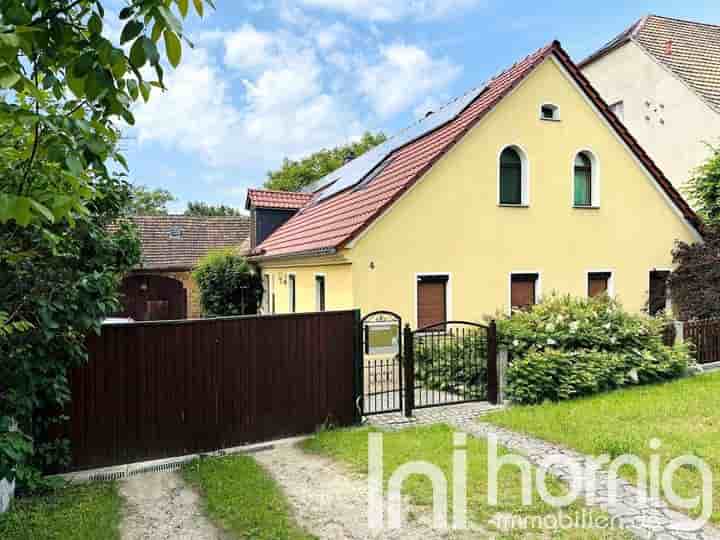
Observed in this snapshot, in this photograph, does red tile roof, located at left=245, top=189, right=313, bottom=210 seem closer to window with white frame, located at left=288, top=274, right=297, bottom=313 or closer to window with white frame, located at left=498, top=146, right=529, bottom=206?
window with white frame, located at left=288, top=274, right=297, bottom=313

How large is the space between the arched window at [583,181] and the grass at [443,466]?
8.57m

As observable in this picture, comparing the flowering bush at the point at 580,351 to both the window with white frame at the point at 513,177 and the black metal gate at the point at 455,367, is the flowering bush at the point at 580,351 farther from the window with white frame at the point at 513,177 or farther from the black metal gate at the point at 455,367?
the window with white frame at the point at 513,177

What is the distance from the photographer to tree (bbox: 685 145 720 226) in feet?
47.5

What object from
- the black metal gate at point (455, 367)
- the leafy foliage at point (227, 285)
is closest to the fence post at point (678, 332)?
the black metal gate at point (455, 367)

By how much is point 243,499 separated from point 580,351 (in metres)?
6.83

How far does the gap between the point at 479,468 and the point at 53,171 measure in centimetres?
494

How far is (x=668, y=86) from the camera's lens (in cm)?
1684

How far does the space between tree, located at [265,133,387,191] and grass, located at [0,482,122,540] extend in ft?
121

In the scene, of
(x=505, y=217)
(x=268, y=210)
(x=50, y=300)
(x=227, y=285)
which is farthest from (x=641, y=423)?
(x=268, y=210)

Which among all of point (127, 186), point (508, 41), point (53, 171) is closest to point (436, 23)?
point (508, 41)

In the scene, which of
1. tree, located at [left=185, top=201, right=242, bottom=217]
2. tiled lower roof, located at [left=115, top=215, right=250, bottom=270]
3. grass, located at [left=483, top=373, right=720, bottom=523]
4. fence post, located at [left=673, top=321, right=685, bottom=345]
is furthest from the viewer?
tree, located at [left=185, top=201, right=242, bottom=217]

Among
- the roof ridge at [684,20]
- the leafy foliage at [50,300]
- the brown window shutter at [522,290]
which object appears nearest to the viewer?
the leafy foliage at [50,300]

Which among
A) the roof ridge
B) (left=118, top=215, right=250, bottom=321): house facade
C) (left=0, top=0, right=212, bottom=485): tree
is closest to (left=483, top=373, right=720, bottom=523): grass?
(left=0, top=0, right=212, bottom=485): tree

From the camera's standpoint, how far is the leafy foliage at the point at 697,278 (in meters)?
12.8
